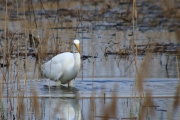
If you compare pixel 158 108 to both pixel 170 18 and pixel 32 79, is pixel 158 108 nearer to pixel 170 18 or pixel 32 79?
pixel 32 79

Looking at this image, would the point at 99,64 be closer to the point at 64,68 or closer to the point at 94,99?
the point at 64,68

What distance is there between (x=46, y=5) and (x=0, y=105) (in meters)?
11.3

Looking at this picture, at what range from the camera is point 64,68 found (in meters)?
8.80

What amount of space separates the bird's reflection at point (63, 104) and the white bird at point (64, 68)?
0.14m

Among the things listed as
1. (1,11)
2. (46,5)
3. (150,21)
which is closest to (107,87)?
(150,21)

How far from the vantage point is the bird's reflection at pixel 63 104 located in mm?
6219

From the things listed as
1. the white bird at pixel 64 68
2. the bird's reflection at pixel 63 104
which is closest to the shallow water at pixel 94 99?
the bird's reflection at pixel 63 104

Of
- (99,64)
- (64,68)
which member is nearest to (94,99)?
(64,68)

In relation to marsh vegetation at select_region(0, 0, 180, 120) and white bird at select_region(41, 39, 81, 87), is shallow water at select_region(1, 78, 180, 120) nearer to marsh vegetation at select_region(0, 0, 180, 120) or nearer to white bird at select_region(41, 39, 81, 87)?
marsh vegetation at select_region(0, 0, 180, 120)

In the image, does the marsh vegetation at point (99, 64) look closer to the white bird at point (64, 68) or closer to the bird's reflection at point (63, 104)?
the bird's reflection at point (63, 104)

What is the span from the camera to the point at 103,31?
13359 millimetres

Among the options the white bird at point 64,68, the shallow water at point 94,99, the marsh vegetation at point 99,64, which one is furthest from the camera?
the white bird at point 64,68

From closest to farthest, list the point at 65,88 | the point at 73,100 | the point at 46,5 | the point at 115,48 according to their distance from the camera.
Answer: the point at 73,100, the point at 65,88, the point at 115,48, the point at 46,5

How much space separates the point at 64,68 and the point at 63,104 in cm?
188
